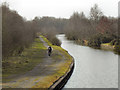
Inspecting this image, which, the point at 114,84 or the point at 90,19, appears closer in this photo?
the point at 114,84

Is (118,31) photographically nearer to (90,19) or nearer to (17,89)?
(90,19)

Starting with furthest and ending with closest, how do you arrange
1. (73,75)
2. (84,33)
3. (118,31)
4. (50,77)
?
(84,33)
(118,31)
(73,75)
(50,77)

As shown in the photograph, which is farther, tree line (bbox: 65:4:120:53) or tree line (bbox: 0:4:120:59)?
tree line (bbox: 65:4:120:53)

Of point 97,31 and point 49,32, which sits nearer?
point 49,32

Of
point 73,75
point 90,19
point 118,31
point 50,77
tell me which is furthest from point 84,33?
point 50,77

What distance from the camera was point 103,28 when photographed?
69688mm

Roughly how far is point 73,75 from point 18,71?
21.4 ft

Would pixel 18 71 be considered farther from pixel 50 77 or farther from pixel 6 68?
pixel 50 77

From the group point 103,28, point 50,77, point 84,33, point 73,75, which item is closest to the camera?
point 50,77

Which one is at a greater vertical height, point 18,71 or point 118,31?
point 118,31

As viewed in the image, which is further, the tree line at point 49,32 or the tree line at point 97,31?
the tree line at point 97,31

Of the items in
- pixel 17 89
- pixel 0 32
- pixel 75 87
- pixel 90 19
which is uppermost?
pixel 90 19

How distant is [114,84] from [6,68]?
10612 mm

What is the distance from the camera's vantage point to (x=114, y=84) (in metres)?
19.3
